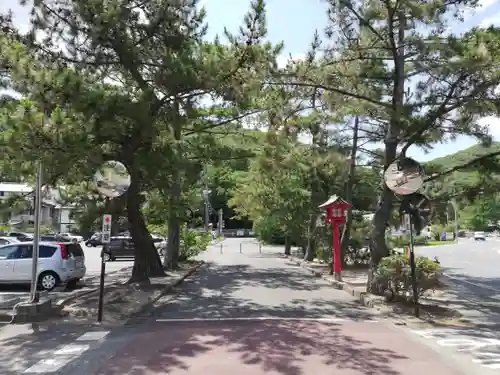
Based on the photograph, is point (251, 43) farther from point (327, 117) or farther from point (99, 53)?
point (327, 117)

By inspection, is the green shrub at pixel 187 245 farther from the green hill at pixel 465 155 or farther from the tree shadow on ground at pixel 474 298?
the green hill at pixel 465 155

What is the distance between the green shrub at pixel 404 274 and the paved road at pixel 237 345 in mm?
883

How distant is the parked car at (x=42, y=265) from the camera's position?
16.8 metres

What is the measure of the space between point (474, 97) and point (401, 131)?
216cm

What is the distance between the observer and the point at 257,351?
8.09 metres

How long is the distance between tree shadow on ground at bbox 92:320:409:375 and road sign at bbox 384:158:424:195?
11.6ft

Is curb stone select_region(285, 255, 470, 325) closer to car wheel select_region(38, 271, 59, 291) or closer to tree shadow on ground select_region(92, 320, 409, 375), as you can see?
tree shadow on ground select_region(92, 320, 409, 375)

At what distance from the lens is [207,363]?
7.43 metres

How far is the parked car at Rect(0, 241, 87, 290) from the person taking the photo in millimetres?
16828

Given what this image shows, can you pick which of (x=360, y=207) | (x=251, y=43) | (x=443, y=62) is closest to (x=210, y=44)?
(x=251, y=43)

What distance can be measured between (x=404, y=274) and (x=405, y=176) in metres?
2.27

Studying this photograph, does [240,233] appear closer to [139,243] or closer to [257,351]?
[139,243]

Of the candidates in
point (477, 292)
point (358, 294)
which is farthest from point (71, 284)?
point (477, 292)

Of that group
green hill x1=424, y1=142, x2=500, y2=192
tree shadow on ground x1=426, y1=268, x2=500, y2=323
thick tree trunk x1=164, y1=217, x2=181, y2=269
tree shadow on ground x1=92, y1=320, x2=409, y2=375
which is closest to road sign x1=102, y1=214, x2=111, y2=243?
tree shadow on ground x1=92, y1=320, x2=409, y2=375
